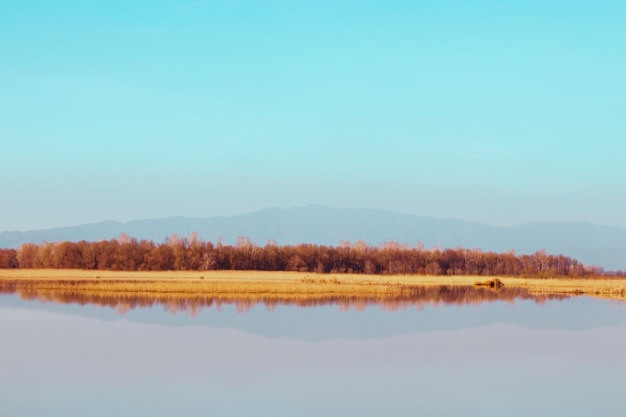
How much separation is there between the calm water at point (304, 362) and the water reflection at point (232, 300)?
1310 mm

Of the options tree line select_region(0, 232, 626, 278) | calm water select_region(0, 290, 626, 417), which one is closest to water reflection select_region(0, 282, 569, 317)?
calm water select_region(0, 290, 626, 417)

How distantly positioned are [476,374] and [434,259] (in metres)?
84.4

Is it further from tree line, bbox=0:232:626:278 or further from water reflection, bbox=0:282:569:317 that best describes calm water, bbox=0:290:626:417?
tree line, bbox=0:232:626:278

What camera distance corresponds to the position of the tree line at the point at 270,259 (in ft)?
273

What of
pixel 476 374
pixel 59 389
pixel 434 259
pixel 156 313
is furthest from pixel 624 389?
pixel 434 259

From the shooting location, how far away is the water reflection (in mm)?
33344

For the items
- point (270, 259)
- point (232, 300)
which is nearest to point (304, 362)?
point (232, 300)

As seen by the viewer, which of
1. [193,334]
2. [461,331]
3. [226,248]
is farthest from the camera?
[226,248]

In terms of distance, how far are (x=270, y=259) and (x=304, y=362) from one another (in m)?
72.6

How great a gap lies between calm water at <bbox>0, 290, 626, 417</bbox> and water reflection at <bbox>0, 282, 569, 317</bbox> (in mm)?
1310

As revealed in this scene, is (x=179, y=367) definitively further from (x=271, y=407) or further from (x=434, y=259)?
(x=434, y=259)

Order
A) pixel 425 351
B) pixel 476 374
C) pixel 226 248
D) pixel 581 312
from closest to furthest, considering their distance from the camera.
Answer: pixel 476 374 < pixel 425 351 < pixel 581 312 < pixel 226 248

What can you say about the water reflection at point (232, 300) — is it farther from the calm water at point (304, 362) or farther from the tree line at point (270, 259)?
the tree line at point (270, 259)

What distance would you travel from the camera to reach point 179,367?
17438 mm
